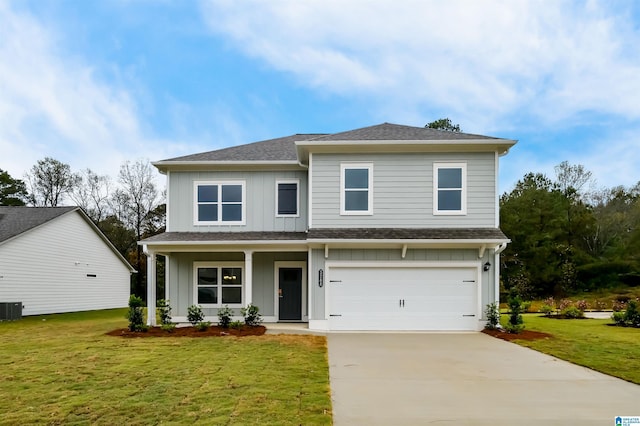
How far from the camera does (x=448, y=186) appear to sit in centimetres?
1325

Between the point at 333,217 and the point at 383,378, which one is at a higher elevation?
the point at 333,217


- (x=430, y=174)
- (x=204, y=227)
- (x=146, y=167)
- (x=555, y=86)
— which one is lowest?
(x=204, y=227)

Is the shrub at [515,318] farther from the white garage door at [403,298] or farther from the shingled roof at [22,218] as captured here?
the shingled roof at [22,218]

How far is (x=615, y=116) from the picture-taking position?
27891 millimetres

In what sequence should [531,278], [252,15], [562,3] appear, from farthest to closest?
[531,278], [252,15], [562,3]

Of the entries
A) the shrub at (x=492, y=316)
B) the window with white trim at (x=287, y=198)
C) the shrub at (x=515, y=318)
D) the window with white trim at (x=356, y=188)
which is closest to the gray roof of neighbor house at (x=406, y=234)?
the window with white trim at (x=356, y=188)

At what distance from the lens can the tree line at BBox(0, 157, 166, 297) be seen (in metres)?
36.1

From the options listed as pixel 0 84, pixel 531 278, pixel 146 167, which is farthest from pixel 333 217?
pixel 146 167

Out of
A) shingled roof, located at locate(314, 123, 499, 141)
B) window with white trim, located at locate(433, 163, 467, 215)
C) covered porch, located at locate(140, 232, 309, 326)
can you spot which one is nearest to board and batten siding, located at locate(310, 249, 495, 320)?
window with white trim, located at locate(433, 163, 467, 215)

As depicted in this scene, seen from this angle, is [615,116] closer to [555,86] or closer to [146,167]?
[555,86]

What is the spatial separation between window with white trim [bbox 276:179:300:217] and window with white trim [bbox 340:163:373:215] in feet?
6.63

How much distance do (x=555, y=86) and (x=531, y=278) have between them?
14.8m

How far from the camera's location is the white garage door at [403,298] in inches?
508

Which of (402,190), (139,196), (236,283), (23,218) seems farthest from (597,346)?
(139,196)
